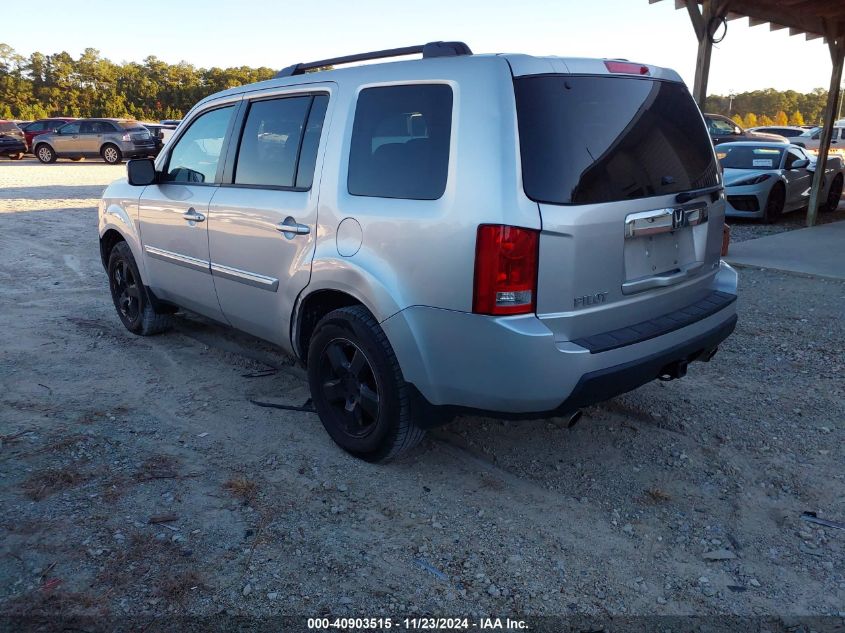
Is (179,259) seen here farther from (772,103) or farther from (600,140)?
(772,103)

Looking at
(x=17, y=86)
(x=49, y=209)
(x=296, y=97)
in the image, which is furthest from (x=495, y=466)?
(x=17, y=86)

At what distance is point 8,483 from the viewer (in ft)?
10.7

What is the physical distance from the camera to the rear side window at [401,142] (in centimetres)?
292

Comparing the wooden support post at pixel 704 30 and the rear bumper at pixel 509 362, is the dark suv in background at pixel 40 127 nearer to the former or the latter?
the wooden support post at pixel 704 30

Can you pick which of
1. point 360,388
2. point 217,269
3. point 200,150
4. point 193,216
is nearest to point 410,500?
point 360,388

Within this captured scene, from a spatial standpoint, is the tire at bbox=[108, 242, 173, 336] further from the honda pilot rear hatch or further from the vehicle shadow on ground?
the vehicle shadow on ground

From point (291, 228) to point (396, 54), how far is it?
1022mm

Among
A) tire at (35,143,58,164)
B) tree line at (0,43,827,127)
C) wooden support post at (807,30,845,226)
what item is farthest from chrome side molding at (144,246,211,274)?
tree line at (0,43,827,127)

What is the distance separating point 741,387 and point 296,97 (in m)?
3.32

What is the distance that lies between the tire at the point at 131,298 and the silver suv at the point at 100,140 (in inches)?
858

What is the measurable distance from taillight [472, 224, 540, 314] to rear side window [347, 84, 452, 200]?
1.12 ft

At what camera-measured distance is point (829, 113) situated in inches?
448

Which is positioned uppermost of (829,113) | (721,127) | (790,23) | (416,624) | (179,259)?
(790,23)

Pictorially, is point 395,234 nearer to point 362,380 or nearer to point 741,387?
point 362,380
